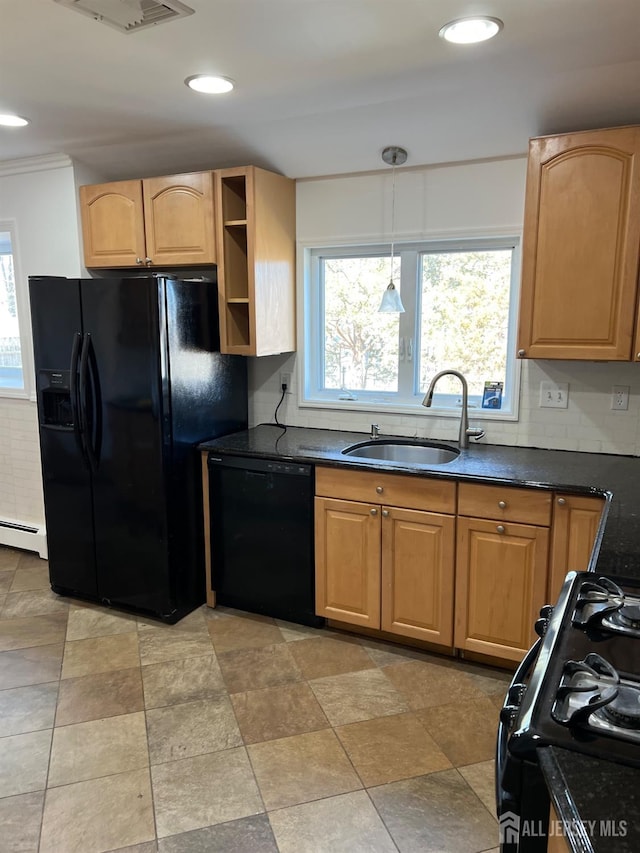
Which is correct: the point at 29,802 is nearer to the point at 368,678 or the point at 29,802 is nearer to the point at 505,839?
the point at 368,678

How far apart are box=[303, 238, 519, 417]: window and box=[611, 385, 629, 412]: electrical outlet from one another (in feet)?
1.43

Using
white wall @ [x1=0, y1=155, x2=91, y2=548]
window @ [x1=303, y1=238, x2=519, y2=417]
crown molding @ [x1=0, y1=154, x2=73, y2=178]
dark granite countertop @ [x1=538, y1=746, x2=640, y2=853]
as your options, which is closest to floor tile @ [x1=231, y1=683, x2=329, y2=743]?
window @ [x1=303, y1=238, x2=519, y2=417]

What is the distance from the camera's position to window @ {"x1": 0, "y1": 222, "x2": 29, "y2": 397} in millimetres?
3779

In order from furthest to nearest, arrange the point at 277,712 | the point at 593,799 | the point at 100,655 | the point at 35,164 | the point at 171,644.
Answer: the point at 35,164 → the point at 171,644 → the point at 100,655 → the point at 277,712 → the point at 593,799

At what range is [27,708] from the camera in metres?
2.48

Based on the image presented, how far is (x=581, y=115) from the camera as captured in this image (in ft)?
8.24

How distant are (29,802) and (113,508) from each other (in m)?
1.40

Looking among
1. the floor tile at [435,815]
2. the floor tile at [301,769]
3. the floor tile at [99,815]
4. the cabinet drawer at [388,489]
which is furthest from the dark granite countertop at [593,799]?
the cabinet drawer at [388,489]

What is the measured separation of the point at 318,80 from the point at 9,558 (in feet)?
10.9

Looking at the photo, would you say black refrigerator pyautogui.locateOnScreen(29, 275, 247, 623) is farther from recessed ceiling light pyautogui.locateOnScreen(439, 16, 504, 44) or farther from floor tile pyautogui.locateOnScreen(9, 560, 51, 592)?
recessed ceiling light pyautogui.locateOnScreen(439, 16, 504, 44)

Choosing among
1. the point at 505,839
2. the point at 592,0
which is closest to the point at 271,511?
the point at 505,839

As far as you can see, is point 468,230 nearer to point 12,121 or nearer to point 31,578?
point 12,121

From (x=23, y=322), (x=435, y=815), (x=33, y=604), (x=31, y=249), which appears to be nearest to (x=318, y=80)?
(x=31, y=249)

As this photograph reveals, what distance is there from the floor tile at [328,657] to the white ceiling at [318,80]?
2321 mm
